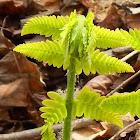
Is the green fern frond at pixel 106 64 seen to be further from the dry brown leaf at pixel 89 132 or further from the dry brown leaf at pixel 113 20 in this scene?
the dry brown leaf at pixel 113 20

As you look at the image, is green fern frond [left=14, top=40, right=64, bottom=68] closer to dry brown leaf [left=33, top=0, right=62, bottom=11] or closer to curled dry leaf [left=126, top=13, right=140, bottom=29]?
curled dry leaf [left=126, top=13, right=140, bottom=29]

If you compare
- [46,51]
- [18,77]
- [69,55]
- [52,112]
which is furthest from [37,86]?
[69,55]

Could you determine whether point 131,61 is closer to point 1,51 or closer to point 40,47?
point 1,51

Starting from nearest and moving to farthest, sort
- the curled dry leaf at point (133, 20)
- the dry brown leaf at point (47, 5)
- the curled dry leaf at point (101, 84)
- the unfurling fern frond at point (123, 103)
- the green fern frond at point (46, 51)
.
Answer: the unfurling fern frond at point (123, 103) → the green fern frond at point (46, 51) → the curled dry leaf at point (101, 84) → the curled dry leaf at point (133, 20) → the dry brown leaf at point (47, 5)

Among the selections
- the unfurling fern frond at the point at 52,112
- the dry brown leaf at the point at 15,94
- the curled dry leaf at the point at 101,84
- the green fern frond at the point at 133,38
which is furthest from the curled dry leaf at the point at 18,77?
the green fern frond at the point at 133,38

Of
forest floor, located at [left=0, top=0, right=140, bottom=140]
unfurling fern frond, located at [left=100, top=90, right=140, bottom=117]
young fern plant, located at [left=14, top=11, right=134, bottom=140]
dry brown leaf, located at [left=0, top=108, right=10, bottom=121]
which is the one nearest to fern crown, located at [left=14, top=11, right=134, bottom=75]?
young fern plant, located at [left=14, top=11, right=134, bottom=140]

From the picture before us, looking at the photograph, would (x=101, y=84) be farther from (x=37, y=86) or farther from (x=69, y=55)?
(x=69, y=55)

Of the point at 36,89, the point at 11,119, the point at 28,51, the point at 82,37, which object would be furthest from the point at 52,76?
the point at 82,37
